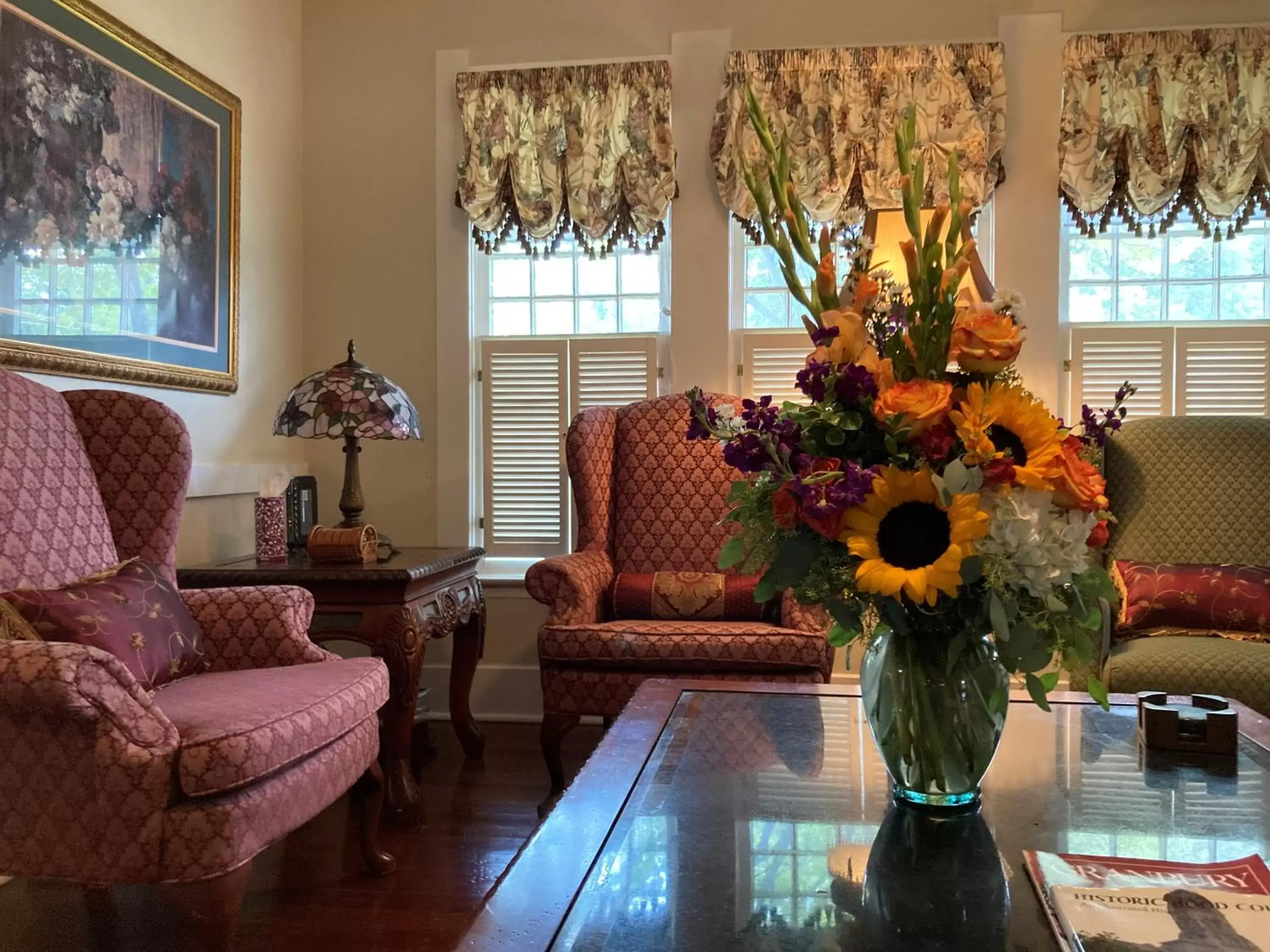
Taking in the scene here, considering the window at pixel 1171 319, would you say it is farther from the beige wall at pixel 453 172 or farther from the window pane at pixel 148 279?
the window pane at pixel 148 279

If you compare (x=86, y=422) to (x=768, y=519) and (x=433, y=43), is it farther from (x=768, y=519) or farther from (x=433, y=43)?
(x=433, y=43)

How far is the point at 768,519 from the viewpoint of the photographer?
3.87ft

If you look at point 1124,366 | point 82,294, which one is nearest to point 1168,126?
point 1124,366

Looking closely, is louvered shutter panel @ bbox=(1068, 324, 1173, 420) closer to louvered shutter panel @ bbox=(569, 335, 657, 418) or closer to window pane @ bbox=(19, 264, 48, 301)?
louvered shutter panel @ bbox=(569, 335, 657, 418)

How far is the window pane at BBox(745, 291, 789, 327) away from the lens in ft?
12.0

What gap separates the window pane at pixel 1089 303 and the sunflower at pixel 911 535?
9.23 ft

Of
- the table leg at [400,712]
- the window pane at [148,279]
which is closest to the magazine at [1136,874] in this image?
the table leg at [400,712]

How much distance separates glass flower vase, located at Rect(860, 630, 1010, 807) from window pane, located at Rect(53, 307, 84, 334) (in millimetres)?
2194

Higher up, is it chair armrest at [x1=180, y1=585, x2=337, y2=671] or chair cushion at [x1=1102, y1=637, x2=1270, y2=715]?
chair armrest at [x1=180, y1=585, x2=337, y2=671]

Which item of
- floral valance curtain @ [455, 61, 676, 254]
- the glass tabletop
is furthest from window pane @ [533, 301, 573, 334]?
the glass tabletop

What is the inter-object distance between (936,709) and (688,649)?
1442 millimetres

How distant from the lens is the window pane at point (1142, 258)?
3510 mm

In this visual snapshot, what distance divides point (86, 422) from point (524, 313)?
1790mm

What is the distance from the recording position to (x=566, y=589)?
9.17ft
